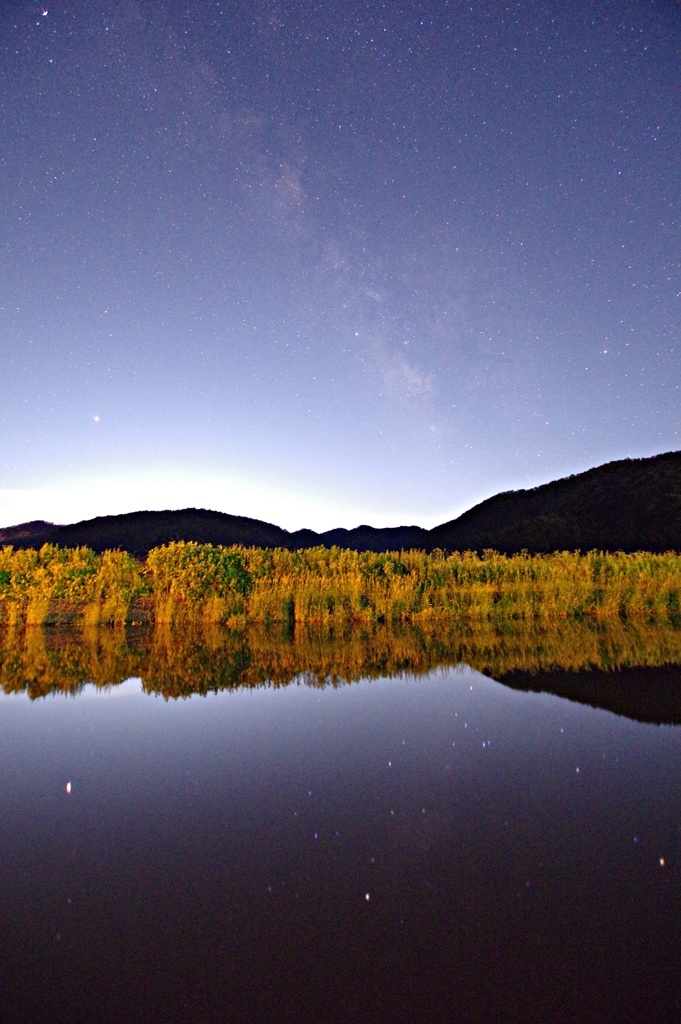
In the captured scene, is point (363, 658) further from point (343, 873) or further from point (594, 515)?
point (594, 515)

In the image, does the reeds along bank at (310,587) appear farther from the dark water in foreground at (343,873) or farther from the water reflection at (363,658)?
the dark water in foreground at (343,873)

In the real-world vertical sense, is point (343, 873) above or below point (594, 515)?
below

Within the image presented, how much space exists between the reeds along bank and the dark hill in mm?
46951

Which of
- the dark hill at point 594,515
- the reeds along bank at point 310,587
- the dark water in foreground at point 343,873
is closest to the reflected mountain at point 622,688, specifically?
the dark water in foreground at point 343,873

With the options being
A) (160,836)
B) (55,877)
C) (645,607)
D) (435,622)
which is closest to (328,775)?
(160,836)

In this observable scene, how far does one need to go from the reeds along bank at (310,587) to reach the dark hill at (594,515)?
154 ft

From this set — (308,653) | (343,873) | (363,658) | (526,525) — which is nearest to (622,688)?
(363,658)

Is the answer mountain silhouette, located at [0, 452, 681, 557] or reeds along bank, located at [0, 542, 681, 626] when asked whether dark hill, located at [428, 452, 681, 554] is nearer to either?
mountain silhouette, located at [0, 452, 681, 557]

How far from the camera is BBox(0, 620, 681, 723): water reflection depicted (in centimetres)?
704

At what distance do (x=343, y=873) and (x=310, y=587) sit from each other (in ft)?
38.3

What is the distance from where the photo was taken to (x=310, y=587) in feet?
47.6

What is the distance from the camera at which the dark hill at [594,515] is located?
70375mm

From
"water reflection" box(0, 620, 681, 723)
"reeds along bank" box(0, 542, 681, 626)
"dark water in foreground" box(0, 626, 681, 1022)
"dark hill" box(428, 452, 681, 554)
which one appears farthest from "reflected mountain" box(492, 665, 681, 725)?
"dark hill" box(428, 452, 681, 554)

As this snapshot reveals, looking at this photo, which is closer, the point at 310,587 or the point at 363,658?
the point at 363,658
